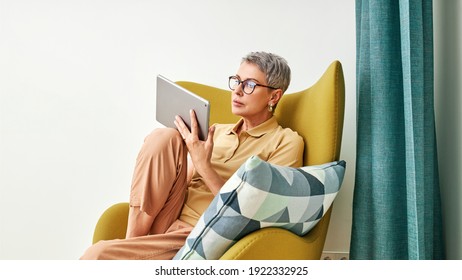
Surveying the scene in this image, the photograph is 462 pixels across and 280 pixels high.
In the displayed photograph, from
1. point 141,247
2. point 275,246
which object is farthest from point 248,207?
point 141,247

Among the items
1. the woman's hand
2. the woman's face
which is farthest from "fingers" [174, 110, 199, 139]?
the woman's face

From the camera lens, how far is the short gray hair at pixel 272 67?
1.97m

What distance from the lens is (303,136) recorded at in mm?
1948

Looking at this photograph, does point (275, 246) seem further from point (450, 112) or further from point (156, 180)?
point (450, 112)

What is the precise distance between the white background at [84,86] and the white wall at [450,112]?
0.83 metres

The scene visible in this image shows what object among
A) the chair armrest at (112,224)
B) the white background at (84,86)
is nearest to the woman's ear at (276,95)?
the white background at (84,86)

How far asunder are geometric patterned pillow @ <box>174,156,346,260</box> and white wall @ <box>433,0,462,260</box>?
529 millimetres

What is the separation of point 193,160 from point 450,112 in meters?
0.87

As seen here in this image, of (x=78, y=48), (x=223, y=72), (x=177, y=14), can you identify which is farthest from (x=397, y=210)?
(x=78, y=48)

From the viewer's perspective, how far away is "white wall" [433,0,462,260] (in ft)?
5.36

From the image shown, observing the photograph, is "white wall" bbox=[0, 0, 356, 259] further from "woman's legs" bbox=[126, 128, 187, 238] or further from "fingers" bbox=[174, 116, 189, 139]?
"woman's legs" bbox=[126, 128, 187, 238]

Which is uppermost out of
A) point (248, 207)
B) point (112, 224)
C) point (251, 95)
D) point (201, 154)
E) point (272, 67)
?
point (272, 67)

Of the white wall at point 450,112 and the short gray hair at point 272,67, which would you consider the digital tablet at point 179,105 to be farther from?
the white wall at point 450,112

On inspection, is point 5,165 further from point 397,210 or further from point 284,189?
point 397,210
